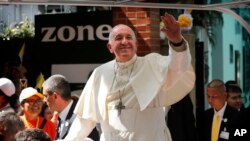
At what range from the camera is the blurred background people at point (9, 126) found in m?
3.72

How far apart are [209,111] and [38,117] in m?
1.72

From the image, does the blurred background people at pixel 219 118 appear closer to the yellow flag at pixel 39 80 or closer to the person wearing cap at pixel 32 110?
the person wearing cap at pixel 32 110

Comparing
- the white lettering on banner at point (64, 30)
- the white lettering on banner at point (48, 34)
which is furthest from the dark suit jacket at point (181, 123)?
the white lettering on banner at point (48, 34)

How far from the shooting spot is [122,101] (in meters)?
3.84

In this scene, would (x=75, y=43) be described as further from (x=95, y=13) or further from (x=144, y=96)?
(x=144, y=96)

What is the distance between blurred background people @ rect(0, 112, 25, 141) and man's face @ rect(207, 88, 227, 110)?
Answer: 2472mm

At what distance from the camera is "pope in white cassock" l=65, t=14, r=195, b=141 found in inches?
147

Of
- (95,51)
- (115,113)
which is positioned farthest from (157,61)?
(95,51)

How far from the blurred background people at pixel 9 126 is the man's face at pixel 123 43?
80 cm

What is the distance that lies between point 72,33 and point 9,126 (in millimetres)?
3681

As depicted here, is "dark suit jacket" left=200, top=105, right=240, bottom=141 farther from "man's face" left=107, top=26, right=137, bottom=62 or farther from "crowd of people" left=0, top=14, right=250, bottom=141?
"man's face" left=107, top=26, right=137, bottom=62

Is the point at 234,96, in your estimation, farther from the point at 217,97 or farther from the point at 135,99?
the point at 135,99

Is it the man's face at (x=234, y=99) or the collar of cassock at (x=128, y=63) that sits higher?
the collar of cassock at (x=128, y=63)

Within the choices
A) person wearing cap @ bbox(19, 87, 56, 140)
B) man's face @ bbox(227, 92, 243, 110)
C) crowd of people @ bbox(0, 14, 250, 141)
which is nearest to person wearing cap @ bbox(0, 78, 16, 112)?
person wearing cap @ bbox(19, 87, 56, 140)
